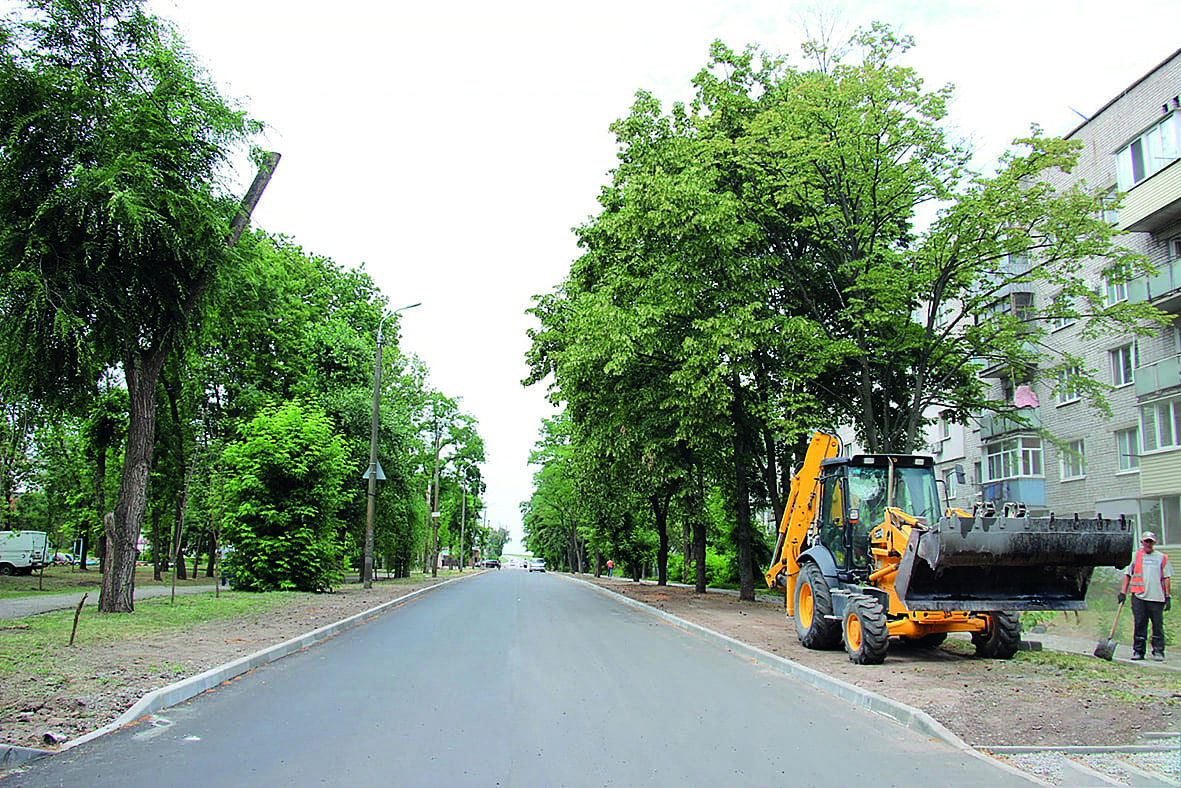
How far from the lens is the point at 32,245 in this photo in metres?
15.3

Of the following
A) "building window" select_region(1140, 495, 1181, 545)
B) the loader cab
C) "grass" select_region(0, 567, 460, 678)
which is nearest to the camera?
"grass" select_region(0, 567, 460, 678)

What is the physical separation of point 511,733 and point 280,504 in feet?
69.2

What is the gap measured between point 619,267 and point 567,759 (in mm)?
18521

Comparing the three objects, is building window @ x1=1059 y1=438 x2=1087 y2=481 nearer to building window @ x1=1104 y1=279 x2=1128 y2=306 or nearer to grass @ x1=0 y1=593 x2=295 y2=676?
building window @ x1=1104 y1=279 x2=1128 y2=306

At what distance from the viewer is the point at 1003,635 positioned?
12227 mm

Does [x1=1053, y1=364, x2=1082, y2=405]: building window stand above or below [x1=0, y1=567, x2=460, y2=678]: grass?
above

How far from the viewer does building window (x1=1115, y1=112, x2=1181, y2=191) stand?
2472cm

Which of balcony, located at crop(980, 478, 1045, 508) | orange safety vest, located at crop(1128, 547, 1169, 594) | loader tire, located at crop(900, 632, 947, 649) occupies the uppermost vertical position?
balcony, located at crop(980, 478, 1045, 508)

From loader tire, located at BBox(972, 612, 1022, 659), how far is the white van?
41618mm

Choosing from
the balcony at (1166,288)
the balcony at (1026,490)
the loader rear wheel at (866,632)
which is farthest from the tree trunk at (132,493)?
the balcony at (1026,490)

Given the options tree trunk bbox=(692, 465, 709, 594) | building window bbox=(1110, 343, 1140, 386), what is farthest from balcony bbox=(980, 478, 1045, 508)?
tree trunk bbox=(692, 465, 709, 594)

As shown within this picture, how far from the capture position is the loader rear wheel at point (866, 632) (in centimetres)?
1162

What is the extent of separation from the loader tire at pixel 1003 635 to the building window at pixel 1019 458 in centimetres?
2125

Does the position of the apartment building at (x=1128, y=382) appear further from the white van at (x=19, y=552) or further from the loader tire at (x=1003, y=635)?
the white van at (x=19, y=552)
